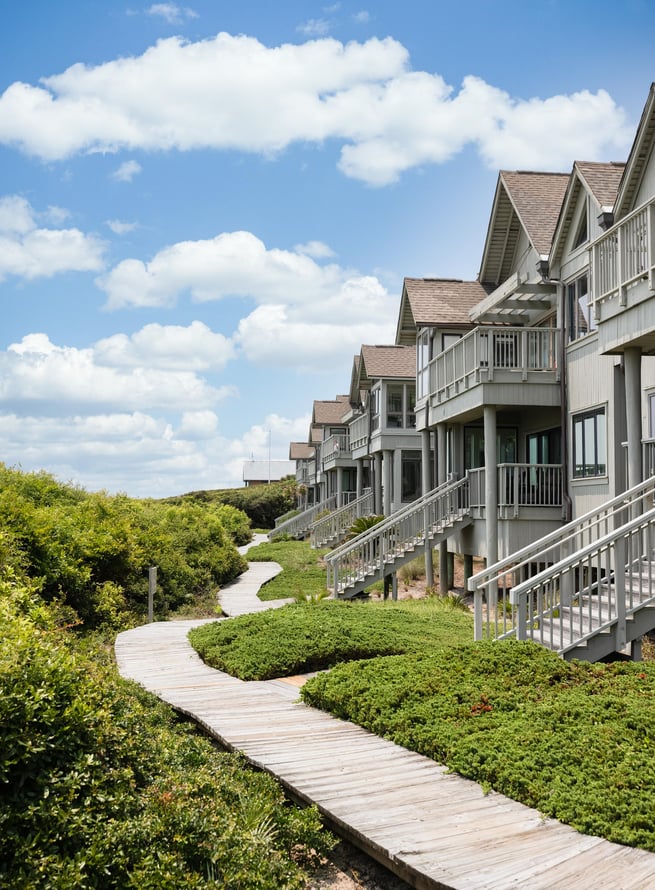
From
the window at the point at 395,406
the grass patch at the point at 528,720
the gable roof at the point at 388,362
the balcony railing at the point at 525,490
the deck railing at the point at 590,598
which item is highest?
the gable roof at the point at 388,362

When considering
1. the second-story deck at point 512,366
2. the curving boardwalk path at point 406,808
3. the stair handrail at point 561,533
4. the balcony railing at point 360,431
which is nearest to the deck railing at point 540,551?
the stair handrail at point 561,533

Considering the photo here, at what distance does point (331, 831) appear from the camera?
6305 mm

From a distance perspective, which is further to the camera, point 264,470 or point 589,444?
point 264,470

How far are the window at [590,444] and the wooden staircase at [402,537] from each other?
147 inches

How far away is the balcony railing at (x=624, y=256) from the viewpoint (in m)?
12.8

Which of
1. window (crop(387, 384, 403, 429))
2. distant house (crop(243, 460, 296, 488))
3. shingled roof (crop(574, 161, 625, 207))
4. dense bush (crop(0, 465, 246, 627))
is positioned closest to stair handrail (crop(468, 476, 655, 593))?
dense bush (crop(0, 465, 246, 627))

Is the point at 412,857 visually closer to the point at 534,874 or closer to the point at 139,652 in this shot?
the point at 534,874

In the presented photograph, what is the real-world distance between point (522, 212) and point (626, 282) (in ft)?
32.2

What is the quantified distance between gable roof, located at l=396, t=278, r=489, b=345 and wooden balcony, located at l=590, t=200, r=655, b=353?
1122cm

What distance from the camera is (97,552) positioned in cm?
1691

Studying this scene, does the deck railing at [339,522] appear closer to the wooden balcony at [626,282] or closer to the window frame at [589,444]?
the window frame at [589,444]

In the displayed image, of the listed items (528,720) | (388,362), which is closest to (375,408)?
(388,362)

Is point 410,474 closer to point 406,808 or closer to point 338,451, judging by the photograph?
point 338,451

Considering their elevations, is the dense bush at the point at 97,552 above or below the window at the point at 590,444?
below
